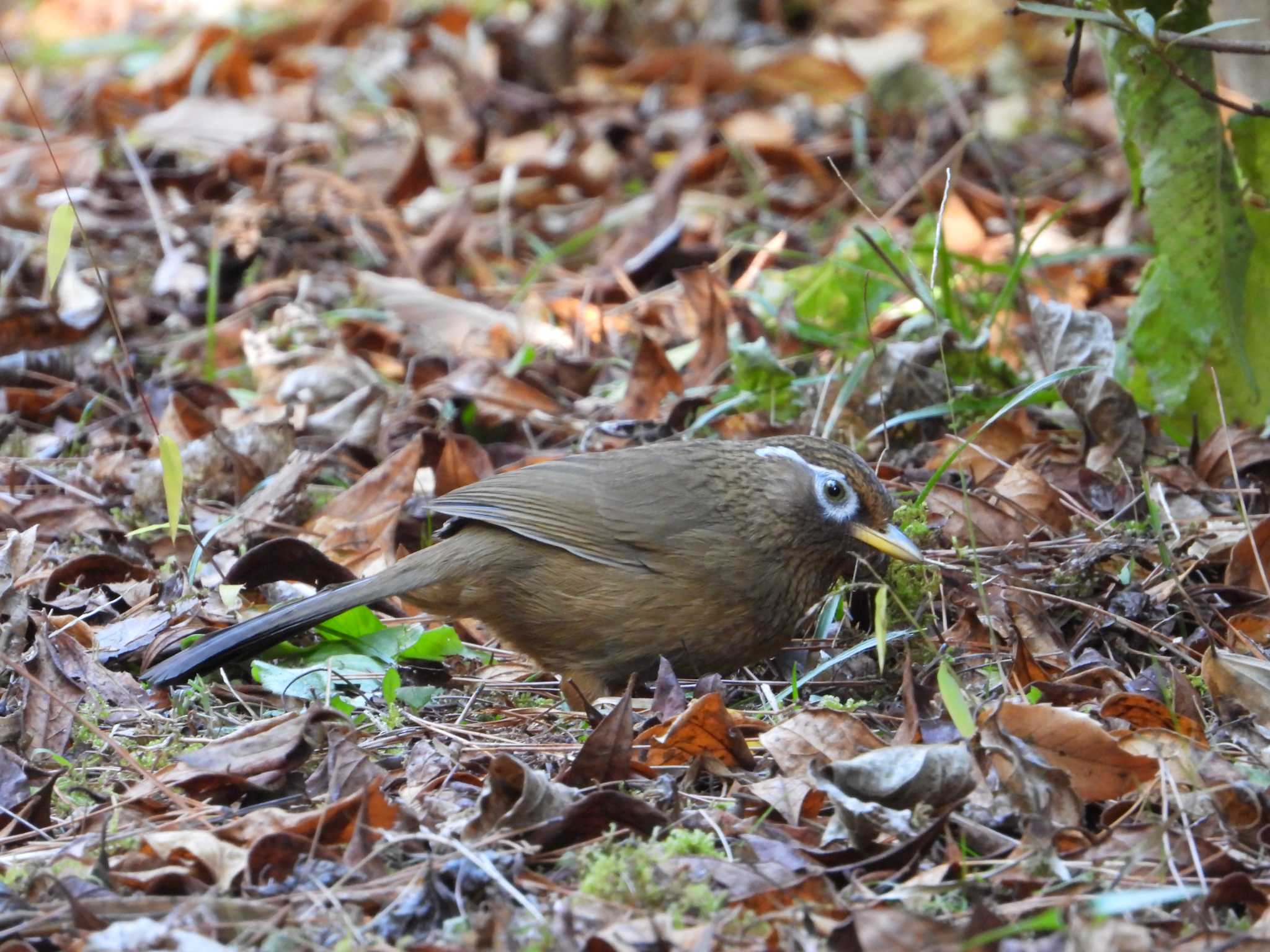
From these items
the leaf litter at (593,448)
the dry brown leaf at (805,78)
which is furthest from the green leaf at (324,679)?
the dry brown leaf at (805,78)

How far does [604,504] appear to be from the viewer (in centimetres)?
437

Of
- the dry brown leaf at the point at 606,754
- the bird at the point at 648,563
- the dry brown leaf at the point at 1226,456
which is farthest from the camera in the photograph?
the dry brown leaf at the point at 1226,456

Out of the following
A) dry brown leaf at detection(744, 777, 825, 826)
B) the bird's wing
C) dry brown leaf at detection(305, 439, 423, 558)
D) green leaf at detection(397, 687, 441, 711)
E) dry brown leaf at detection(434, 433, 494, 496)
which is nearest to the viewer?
dry brown leaf at detection(744, 777, 825, 826)

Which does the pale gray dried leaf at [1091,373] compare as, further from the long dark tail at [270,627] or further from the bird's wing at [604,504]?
the long dark tail at [270,627]

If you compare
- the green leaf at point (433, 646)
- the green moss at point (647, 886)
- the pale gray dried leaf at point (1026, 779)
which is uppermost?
the green moss at point (647, 886)

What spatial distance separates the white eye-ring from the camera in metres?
4.18

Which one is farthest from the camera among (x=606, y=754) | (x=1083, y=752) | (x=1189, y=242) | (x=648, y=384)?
(x=648, y=384)

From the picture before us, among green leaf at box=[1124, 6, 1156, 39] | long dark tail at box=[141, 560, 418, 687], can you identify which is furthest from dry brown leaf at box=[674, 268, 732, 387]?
green leaf at box=[1124, 6, 1156, 39]

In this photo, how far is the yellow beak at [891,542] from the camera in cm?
405

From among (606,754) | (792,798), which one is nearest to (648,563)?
(606,754)

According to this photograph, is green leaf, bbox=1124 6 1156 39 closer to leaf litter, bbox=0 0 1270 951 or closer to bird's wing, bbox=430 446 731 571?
leaf litter, bbox=0 0 1270 951

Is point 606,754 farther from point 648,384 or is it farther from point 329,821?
point 648,384

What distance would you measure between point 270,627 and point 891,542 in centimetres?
166

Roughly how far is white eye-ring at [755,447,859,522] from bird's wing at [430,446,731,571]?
1.02 feet
